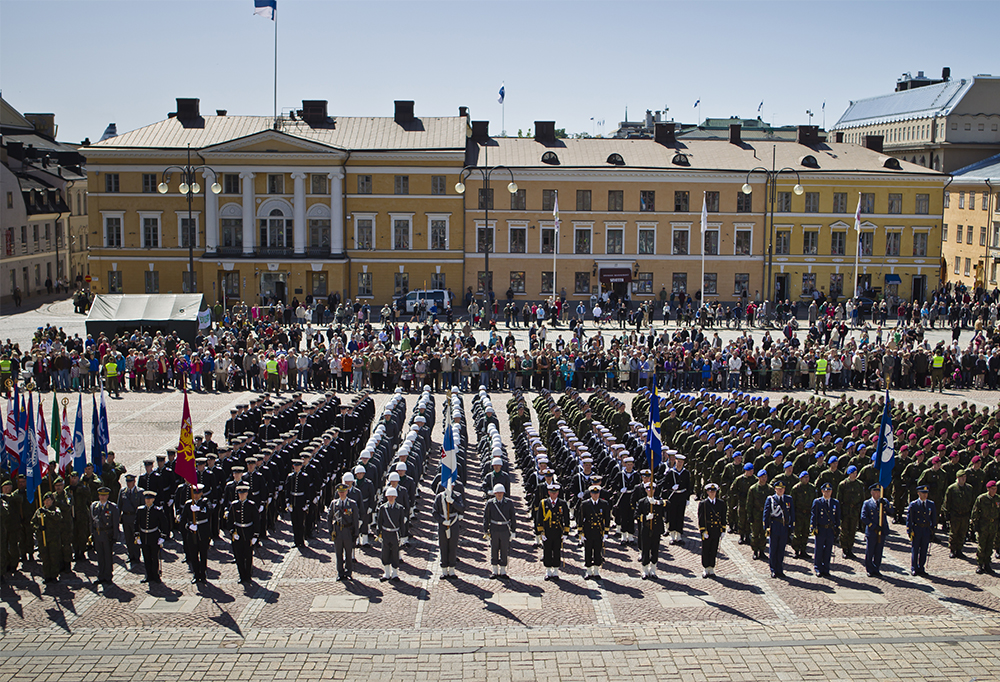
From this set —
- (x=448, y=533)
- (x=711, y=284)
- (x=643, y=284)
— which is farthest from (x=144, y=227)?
(x=448, y=533)

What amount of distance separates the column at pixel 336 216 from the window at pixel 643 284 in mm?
16740

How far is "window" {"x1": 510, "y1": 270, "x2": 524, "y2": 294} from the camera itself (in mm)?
59062

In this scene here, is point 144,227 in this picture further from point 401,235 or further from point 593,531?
point 593,531

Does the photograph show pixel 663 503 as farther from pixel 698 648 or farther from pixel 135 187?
pixel 135 187

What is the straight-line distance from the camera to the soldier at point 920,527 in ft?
52.5

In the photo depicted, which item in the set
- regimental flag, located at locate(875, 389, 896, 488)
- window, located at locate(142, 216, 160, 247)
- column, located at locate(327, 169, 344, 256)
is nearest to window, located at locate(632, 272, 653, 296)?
column, located at locate(327, 169, 344, 256)

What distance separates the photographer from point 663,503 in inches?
660

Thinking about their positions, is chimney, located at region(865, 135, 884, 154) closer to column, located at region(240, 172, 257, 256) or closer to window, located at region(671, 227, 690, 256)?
window, located at region(671, 227, 690, 256)

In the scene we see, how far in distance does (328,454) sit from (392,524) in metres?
4.46

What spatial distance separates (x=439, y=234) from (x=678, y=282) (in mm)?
13983

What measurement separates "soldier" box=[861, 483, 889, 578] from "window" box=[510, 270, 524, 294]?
142 feet

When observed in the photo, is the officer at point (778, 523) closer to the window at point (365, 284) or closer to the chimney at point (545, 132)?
the window at point (365, 284)

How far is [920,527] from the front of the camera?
16.0m

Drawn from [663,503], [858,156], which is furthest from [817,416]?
[858,156]
